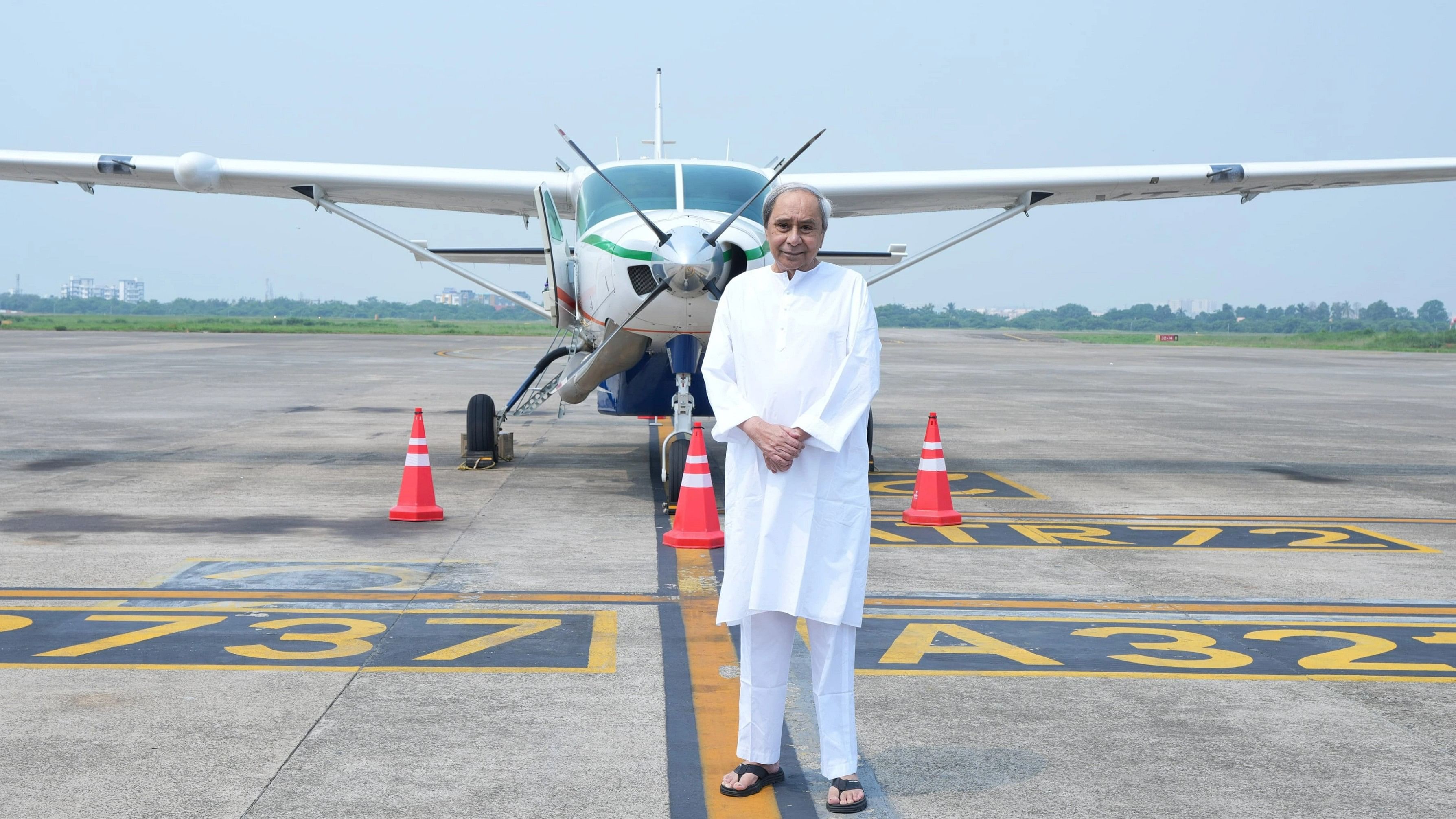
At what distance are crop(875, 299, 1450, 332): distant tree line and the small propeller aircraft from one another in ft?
363

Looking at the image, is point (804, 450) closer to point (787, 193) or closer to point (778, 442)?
point (778, 442)

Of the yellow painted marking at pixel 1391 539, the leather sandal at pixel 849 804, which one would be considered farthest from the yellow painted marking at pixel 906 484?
the leather sandal at pixel 849 804

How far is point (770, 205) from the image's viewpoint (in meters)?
3.90

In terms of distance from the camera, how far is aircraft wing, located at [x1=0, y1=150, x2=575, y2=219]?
43.0ft

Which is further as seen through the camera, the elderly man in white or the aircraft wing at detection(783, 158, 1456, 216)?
the aircraft wing at detection(783, 158, 1456, 216)

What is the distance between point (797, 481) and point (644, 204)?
6.99 meters

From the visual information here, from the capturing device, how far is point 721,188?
1070cm

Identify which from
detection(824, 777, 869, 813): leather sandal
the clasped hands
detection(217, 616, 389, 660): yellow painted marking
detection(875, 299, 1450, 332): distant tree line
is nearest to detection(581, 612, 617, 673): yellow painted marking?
detection(217, 616, 389, 660): yellow painted marking

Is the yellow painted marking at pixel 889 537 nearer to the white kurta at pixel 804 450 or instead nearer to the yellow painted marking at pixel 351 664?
the yellow painted marking at pixel 351 664

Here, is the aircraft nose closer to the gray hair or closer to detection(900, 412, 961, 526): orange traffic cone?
detection(900, 412, 961, 526): orange traffic cone

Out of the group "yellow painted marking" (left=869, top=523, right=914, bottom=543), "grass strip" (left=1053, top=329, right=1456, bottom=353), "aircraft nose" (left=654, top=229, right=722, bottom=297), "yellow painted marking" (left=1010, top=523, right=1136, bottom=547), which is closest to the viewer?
"yellow painted marking" (left=869, top=523, right=914, bottom=543)

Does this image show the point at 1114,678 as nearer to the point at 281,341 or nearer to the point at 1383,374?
the point at 1383,374

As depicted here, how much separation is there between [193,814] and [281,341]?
49.4 metres

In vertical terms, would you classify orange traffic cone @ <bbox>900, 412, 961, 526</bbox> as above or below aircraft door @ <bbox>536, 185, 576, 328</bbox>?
below
